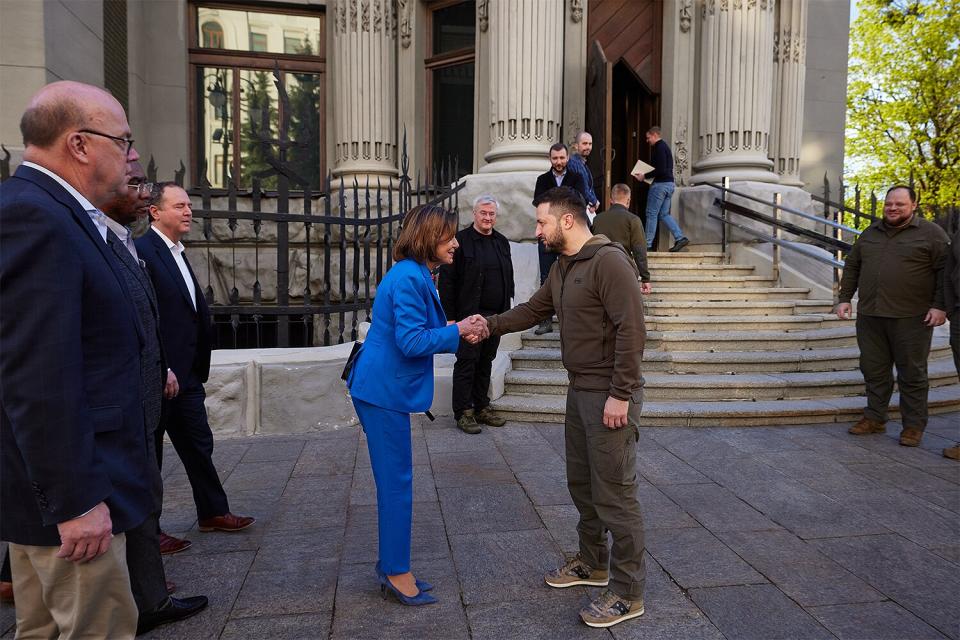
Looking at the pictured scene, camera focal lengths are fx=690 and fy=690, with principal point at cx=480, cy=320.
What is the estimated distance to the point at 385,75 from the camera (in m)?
11.4

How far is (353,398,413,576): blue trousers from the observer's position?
3133 millimetres

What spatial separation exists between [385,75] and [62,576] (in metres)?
10.7

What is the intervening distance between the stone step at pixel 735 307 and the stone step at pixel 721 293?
0.16 metres

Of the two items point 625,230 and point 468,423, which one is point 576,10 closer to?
point 625,230

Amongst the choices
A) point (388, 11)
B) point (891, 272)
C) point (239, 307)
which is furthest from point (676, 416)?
point (388, 11)

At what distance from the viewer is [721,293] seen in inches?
349

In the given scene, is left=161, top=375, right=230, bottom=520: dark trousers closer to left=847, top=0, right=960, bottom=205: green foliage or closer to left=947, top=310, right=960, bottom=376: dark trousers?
left=947, top=310, right=960, bottom=376: dark trousers

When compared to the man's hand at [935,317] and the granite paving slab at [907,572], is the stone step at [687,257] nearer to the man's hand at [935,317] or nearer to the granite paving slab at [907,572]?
the man's hand at [935,317]

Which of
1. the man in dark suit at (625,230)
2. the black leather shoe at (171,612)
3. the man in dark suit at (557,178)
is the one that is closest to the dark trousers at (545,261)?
the man in dark suit at (557,178)

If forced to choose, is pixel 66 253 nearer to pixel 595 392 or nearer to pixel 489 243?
pixel 595 392

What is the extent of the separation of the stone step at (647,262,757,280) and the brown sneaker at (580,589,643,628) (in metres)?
6.74

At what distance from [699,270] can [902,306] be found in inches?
143

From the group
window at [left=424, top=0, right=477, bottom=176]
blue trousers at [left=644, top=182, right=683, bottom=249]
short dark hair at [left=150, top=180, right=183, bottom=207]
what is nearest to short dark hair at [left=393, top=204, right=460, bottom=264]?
short dark hair at [left=150, top=180, right=183, bottom=207]

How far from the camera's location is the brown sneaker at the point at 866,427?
6.15m
